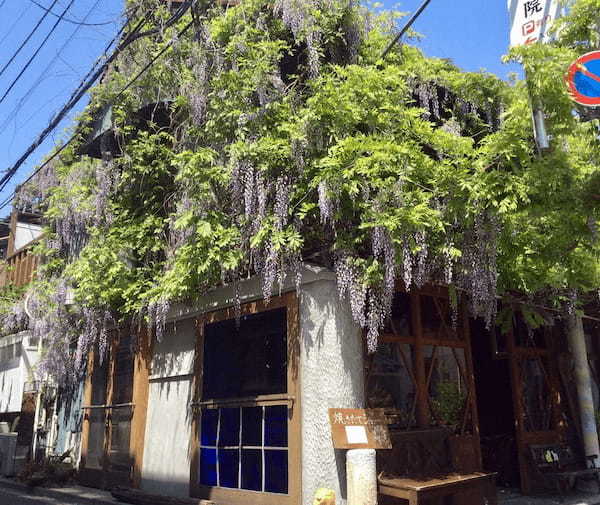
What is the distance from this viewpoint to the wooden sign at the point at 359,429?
7.00 m

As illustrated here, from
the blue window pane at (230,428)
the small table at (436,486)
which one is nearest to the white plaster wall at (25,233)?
the blue window pane at (230,428)

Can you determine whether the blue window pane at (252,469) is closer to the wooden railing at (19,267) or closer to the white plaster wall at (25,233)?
the wooden railing at (19,267)

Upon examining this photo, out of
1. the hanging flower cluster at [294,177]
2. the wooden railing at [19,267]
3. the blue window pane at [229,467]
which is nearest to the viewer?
the hanging flower cluster at [294,177]

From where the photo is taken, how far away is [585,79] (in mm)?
5590

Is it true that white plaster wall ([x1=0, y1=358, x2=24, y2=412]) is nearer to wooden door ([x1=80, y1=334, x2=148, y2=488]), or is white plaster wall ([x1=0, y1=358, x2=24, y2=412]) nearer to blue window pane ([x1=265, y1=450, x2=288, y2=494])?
wooden door ([x1=80, y1=334, x2=148, y2=488])

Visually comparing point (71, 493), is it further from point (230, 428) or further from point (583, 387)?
point (583, 387)

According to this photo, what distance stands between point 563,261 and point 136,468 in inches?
301

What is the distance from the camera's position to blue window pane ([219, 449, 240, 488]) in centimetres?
841

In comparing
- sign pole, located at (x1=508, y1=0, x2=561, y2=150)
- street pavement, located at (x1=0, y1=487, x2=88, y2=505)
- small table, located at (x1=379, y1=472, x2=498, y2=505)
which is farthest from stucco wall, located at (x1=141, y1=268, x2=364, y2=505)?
sign pole, located at (x1=508, y1=0, x2=561, y2=150)

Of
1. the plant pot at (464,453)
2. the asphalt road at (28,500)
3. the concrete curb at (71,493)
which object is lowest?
the asphalt road at (28,500)

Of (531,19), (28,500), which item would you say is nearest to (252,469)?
(28,500)

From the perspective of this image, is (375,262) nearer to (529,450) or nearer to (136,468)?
(529,450)

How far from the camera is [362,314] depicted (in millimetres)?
7324

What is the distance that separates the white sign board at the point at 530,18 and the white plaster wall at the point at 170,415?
6.57 meters
